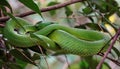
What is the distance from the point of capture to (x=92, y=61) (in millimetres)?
1939

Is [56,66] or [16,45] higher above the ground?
[16,45]

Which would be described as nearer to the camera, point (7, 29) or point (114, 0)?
point (7, 29)

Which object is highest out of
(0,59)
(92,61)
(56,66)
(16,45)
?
(16,45)

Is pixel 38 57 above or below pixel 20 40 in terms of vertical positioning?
below

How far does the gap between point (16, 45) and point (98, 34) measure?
0.49 metres

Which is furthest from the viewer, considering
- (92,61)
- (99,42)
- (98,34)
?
(92,61)

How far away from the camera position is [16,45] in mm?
1581

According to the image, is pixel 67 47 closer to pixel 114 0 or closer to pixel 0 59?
pixel 0 59

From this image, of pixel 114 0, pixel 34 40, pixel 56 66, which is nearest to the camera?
pixel 34 40

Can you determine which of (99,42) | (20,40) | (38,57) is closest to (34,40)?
(20,40)

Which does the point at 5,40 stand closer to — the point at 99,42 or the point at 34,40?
the point at 34,40

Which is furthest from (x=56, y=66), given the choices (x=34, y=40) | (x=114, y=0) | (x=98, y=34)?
(x=34, y=40)

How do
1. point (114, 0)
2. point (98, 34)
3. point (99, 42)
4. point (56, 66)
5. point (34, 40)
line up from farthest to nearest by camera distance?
point (56, 66) < point (114, 0) < point (98, 34) < point (99, 42) < point (34, 40)

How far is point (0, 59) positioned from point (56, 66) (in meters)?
2.60
